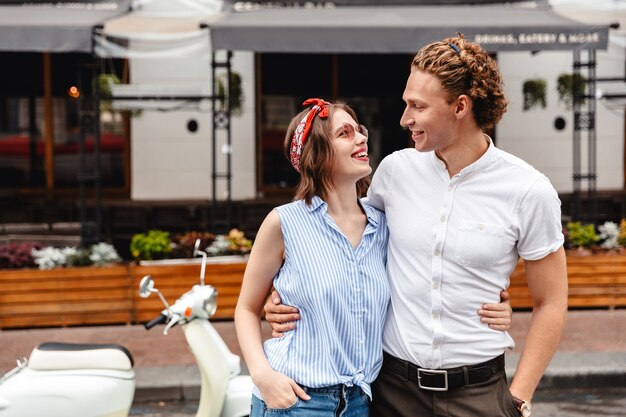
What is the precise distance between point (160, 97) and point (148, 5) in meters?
2.55

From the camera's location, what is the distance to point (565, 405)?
21.8 ft

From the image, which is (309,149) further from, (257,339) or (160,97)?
(160,97)

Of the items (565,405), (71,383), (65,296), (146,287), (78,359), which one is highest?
(146,287)

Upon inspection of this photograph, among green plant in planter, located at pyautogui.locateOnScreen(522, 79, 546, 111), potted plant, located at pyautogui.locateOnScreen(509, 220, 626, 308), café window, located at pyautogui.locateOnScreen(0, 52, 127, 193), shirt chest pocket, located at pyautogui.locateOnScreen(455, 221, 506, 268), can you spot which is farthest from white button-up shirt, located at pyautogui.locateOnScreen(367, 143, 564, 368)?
café window, located at pyautogui.locateOnScreen(0, 52, 127, 193)

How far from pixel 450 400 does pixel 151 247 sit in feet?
22.6

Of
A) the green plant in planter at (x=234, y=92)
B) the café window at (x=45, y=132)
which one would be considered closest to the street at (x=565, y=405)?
the green plant in planter at (x=234, y=92)

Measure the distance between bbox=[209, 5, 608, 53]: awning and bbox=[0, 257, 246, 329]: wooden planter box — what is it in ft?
7.17

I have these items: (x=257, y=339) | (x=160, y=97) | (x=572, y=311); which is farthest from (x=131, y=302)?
(x=257, y=339)

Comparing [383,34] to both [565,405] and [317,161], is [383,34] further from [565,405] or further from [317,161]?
[317,161]

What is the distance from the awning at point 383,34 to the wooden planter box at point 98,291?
7.17 ft

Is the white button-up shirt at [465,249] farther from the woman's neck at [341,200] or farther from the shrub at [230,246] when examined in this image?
the shrub at [230,246]

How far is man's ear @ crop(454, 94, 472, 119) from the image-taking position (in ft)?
8.24

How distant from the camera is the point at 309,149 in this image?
270cm

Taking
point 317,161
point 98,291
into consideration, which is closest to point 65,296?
point 98,291
